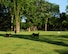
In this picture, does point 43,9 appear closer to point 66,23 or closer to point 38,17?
point 38,17

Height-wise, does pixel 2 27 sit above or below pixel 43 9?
below

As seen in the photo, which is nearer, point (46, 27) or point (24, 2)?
point (24, 2)

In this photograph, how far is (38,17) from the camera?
10081 centimetres

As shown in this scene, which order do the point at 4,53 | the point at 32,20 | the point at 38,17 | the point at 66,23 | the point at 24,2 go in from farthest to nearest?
1. the point at 66,23
2. the point at 38,17
3. the point at 32,20
4. the point at 24,2
5. the point at 4,53

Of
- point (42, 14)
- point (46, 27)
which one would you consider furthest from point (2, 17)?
point (46, 27)

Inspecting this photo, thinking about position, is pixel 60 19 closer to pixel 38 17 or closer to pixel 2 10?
pixel 38 17

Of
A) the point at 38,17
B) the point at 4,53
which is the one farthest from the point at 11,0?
the point at 4,53

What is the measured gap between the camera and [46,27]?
11712cm

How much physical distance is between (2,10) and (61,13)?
4610 cm

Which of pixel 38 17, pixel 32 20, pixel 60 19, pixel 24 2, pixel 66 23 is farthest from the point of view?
pixel 60 19

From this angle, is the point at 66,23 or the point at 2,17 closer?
the point at 2,17

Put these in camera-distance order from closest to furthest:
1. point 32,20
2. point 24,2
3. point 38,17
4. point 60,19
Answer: point 24,2
point 32,20
point 38,17
point 60,19

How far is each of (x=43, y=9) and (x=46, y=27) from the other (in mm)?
15768

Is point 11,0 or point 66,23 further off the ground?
point 11,0
